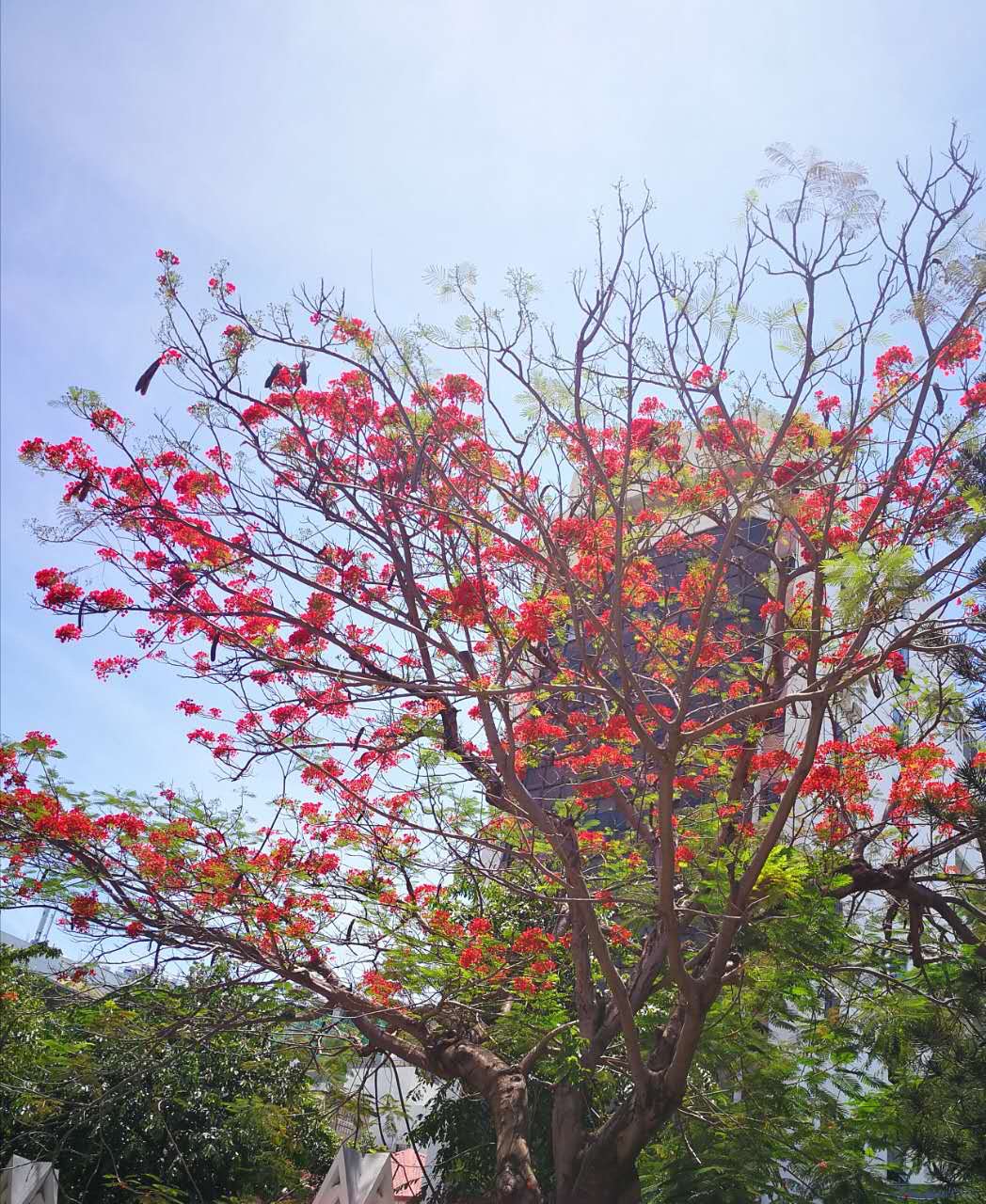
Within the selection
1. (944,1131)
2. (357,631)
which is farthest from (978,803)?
(357,631)

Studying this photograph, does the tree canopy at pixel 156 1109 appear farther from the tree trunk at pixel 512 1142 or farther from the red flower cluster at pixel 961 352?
the red flower cluster at pixel 961 352

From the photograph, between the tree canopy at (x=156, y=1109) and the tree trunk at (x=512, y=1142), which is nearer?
the tree trunk at (x=512, y=1142)

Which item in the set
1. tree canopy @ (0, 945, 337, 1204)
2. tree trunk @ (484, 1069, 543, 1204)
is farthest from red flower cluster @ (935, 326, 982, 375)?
tree canopy @ (0, 945, 337, 1204)

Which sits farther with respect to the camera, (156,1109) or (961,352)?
(156,1109)

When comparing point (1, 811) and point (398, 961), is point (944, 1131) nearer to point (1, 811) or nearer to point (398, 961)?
point (398, 961)

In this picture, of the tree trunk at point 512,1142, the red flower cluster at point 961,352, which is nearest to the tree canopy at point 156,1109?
the tree trunk at point 512,1142

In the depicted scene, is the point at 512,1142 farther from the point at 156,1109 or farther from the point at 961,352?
the point at 961,352

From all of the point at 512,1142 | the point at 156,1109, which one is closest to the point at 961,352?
the point at 512,1142

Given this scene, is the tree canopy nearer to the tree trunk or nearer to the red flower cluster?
the tree trunk

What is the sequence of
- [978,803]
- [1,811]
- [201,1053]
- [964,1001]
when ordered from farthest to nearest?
[201,1053]
[1,811]
[964,1001]
[978,803]

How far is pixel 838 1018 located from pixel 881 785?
233 inches

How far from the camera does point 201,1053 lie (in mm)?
10828

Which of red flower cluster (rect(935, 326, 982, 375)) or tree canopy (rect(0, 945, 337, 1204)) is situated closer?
red flower cluster (rect(935, 326, 982, 375))

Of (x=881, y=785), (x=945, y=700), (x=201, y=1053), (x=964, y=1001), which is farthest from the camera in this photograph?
(x=881, y=785)
